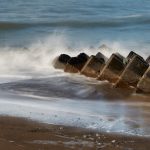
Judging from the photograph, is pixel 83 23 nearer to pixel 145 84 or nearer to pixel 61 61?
pixel 61 61

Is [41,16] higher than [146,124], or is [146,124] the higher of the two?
[41,16]

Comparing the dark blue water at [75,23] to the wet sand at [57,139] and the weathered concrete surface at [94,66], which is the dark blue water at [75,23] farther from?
the wet sand at [57,139]

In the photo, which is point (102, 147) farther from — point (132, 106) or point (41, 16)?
point (41, 16)

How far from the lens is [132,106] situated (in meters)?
8.96

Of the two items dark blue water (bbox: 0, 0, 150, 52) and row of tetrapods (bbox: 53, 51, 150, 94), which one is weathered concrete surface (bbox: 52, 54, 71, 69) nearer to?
row of tetrapods (bbox: 53, 51, 150, 94)

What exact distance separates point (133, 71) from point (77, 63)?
191cm

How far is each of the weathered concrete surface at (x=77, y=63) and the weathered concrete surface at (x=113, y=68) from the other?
100 centimetres

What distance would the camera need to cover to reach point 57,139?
648cm

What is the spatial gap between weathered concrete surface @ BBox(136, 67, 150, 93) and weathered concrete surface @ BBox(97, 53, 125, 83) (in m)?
0.92

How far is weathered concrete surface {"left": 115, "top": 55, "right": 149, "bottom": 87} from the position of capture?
10555mm

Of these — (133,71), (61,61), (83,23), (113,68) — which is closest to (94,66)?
(113,68)

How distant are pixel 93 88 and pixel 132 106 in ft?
5.75

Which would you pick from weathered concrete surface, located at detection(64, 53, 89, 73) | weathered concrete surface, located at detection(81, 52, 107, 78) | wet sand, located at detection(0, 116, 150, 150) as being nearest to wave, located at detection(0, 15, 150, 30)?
weathered concrete surface, located at detection(64, 53, 89, 73)

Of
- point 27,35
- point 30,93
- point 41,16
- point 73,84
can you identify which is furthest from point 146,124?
point 41,16
